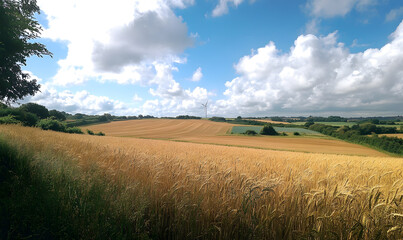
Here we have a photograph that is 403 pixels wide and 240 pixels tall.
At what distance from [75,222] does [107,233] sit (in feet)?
1.66

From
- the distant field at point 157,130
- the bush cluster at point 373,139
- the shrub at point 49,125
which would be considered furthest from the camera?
the distant field at point 157,130

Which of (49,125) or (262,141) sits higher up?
(49,125)

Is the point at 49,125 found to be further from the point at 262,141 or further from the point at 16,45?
the point at 262,141

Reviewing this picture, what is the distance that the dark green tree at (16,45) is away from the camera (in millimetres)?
11350

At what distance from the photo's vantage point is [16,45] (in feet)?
40.2

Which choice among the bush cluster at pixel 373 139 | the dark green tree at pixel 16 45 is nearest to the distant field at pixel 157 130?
the dark green tree at pixel 16 45

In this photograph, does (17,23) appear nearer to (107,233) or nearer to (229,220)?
(107,233)

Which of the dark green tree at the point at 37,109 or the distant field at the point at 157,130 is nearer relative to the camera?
the dark green tree at the point at 37,109

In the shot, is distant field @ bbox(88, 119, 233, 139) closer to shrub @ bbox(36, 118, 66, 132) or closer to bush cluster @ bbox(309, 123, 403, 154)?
shrub @ bbox(36, 118, 66, 132)

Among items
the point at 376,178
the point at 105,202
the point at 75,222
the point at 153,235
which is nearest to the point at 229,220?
the point at 153,235

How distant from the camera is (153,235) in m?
2.26

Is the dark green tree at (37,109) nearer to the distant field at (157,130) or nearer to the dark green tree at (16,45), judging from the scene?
the distant field at (157,130)

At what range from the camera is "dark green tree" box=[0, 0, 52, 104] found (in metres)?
11.4

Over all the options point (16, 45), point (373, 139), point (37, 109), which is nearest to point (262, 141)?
point (373, 139)
